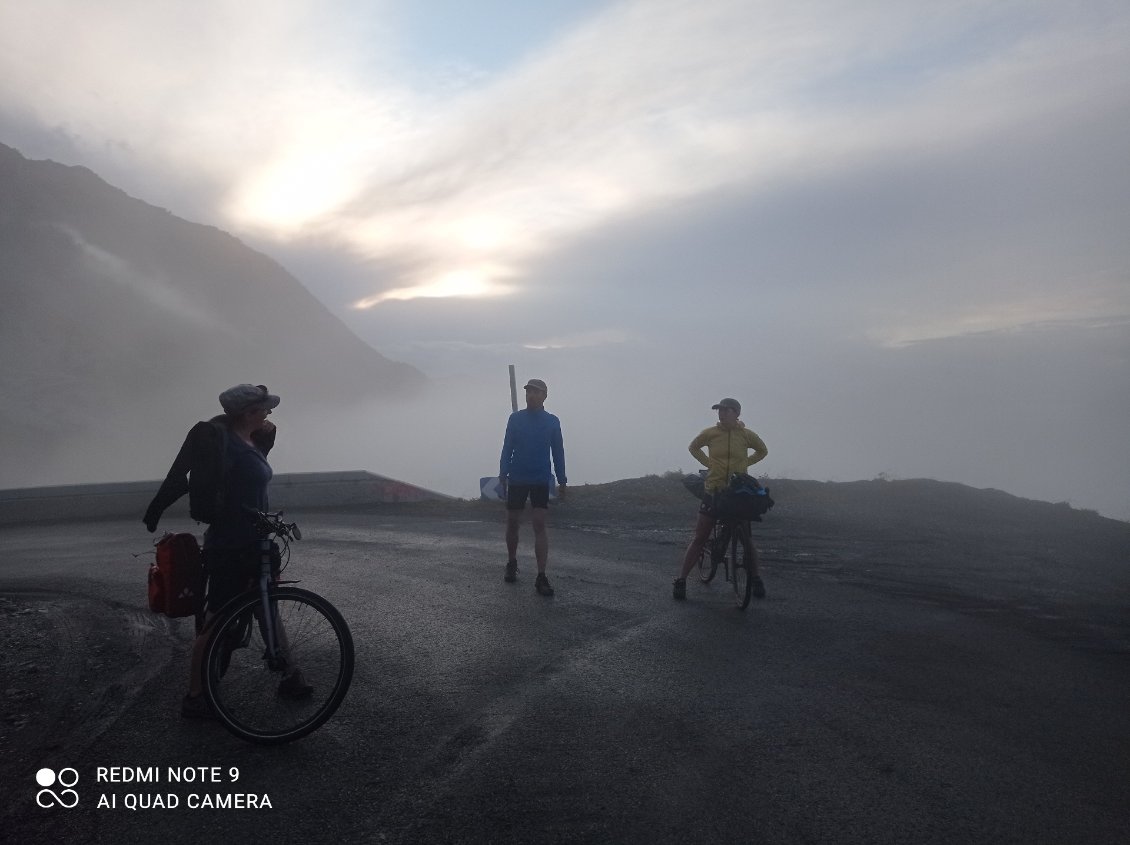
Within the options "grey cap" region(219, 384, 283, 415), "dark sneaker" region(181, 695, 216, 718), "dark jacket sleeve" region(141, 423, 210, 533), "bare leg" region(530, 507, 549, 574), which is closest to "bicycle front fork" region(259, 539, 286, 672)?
"dark sneaker" region(181, 695, 216, 718)

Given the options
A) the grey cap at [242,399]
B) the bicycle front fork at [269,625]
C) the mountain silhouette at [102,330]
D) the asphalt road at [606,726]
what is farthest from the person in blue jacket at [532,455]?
the mountain silhouette at [102,330]

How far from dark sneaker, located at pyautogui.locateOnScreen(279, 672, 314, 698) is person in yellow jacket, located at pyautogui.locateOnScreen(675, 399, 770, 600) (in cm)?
469

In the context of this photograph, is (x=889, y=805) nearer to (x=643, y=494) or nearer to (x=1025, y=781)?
(x=1025, y=781)

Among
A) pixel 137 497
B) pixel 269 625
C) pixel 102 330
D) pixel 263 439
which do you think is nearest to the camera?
pixel 269 625

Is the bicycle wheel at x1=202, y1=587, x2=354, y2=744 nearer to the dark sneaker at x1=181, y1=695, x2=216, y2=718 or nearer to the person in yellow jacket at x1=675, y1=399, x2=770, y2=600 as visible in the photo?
the dark sneaker at x1=181, y1=695, x2=216, y2=718

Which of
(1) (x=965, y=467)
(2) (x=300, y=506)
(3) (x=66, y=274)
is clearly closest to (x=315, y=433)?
(3) (x=66, y=274)

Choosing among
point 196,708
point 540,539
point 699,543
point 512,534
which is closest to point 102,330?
point 512,534

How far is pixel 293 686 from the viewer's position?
5.17 meters

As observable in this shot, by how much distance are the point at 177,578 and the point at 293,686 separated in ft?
2.98

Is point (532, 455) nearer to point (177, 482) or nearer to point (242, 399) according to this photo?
point (242, 399)

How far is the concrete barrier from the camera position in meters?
18.4

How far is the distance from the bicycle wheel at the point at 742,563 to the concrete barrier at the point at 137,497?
1155 cm

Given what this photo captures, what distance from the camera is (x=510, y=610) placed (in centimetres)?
839

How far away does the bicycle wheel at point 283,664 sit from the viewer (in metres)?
4.97
